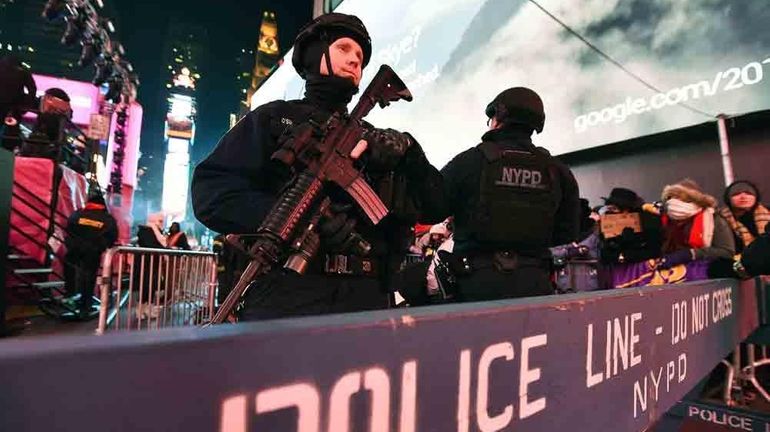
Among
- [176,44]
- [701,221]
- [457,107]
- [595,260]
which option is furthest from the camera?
[176,44]

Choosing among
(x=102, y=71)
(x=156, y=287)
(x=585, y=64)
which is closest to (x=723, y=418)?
(x=585, y=64)

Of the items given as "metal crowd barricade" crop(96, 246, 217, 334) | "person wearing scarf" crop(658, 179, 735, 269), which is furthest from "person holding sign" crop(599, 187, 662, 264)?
"metal crowd barricade" crop(96, 246, 217, 334)

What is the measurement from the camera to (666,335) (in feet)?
3.93

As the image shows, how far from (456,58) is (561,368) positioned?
21.1ft

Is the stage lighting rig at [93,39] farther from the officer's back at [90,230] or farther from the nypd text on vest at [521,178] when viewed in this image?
the nypd text on vest at [521,178]

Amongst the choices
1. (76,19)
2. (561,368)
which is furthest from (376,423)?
(76,19)

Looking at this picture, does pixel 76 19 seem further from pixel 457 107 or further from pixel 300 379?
pixel 300 379

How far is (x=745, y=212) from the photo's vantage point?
3.45 metres

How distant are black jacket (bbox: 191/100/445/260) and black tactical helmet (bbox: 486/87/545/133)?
2.41 ft

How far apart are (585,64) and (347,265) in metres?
4.68

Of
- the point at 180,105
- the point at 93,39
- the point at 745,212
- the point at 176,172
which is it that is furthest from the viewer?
the point at 180,105

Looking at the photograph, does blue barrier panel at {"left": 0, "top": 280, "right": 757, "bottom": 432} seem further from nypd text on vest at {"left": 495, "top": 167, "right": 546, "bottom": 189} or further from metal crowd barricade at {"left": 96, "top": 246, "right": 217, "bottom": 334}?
metal crowd barricade at {"left": 96, "top": 246, "right": 217, "bottom": 334}

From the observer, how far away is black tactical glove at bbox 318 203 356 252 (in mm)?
1196

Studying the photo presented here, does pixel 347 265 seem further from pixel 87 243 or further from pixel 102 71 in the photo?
pixel 102 71
